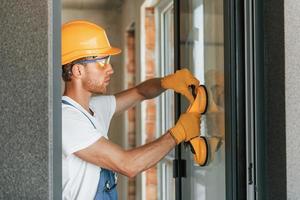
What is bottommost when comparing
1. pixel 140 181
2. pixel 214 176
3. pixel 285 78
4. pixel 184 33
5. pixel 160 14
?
pixel 140 181

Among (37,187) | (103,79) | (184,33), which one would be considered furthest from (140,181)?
(37,187)

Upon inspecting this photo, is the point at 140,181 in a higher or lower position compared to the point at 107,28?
lower

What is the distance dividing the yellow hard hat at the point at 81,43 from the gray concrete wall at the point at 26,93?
1.93ft

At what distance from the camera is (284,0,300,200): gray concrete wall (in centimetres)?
190

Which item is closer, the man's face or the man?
the man

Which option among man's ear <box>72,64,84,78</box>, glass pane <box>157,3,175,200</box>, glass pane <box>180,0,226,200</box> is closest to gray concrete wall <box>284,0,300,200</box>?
glass pane <box>180,0,226,200</box>

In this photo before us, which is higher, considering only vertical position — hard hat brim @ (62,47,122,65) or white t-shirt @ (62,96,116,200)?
hard hat brim @ (62,47,122,65)

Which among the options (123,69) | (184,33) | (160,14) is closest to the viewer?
(184,33)

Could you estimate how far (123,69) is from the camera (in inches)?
246

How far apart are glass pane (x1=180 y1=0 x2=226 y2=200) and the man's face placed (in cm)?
51

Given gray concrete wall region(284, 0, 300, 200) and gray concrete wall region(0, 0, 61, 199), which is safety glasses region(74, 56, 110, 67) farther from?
gray concrete wall region(284, 0, 300, 200)

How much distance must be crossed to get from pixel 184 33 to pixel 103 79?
670 millimetres

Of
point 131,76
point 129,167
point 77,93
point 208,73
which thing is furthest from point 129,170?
point 131,76

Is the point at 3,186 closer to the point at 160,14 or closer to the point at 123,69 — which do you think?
the point at 160,14
